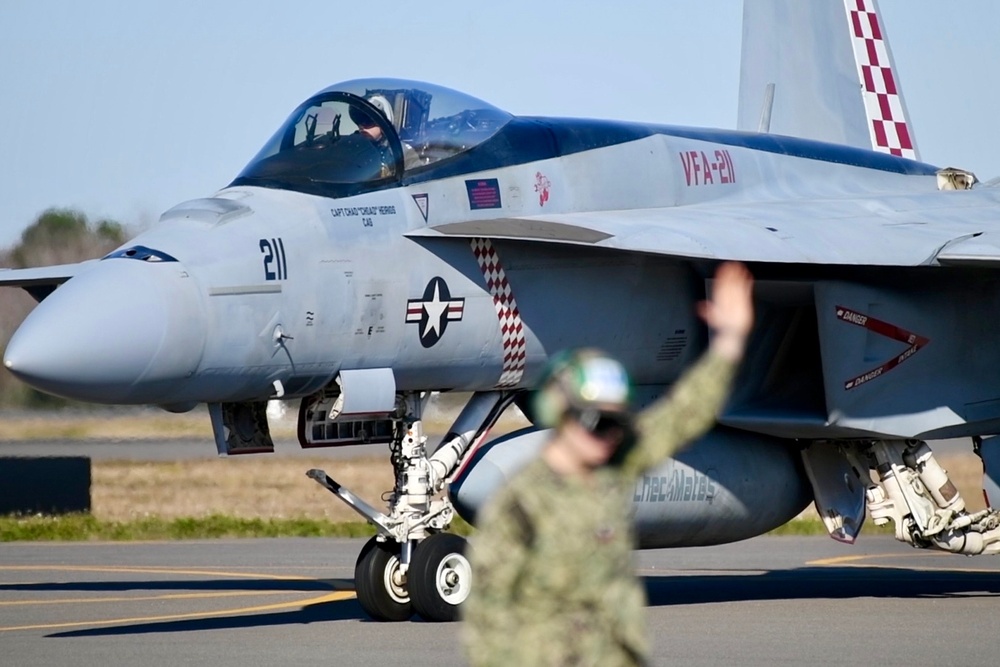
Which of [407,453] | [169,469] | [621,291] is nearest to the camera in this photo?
[407,453]

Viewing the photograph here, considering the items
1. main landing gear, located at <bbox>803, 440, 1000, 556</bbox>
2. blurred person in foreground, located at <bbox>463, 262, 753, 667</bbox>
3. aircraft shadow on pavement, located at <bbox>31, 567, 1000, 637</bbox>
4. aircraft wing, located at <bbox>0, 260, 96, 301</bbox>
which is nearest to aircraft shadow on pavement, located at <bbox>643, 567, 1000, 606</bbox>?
aircraft shadow on pavement, located at <bbox>31, 567, 1000, 637</bbox>

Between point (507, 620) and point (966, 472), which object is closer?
point (507, 620)

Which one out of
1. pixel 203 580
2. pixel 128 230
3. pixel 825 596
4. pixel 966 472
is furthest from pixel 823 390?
pixel 128 230

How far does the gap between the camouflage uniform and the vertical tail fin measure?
525 inches

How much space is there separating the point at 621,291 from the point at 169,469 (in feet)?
58.2

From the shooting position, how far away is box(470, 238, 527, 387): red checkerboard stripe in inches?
409

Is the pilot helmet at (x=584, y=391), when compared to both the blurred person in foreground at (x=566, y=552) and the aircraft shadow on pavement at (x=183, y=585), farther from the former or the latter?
the aircraft shadow on pavement at (x=183, y=585)

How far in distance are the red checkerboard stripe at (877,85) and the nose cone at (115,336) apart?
10283mm

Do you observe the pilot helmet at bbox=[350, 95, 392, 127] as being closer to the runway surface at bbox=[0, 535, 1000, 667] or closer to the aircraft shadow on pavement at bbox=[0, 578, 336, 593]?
the runway surface at bbox=[0, 535, 1000, 667]

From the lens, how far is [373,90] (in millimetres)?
10383

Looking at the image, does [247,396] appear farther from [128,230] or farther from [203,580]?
[128,230]

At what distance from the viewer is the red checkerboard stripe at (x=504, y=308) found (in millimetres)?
10383

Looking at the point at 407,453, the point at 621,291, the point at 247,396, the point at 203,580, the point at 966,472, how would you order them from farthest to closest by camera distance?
the point at 966,472
the point at 203,580
the point at 621,291
the point at 407,453
the point at 247,396

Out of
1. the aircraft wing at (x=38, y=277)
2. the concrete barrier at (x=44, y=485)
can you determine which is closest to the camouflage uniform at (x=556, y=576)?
the aircraft wing at (x=38, y=277)
